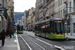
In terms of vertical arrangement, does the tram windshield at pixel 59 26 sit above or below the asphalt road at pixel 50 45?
above

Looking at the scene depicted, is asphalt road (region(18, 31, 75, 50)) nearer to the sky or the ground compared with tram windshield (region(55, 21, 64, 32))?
nearer to the ground

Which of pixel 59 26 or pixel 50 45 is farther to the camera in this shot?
pixel 59 26

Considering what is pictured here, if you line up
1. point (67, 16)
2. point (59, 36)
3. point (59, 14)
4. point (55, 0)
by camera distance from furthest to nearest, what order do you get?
point (55, 0) < point (59, 14) < point (67, 16) < point (59, 36)

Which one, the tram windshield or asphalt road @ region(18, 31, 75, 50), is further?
the tram windshield

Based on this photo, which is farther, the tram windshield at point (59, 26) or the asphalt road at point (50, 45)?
the tram windshield at point (59, 26)

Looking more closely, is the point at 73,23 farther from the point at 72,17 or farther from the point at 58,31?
the point at 58,31

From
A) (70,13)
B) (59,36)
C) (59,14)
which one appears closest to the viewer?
(59,36)

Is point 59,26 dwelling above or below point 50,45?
above

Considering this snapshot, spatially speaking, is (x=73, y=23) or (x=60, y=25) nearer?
(x=60, y=25)

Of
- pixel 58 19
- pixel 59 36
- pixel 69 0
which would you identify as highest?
pixel 69 0

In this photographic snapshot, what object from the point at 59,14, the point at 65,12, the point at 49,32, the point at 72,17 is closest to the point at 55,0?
the point at 59,14

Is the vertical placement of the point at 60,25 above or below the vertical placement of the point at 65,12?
below

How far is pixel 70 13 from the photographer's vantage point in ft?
144

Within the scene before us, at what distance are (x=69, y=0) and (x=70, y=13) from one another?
3500 millimetres
